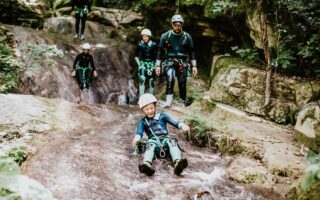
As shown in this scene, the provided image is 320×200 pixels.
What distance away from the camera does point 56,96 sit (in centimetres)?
1180

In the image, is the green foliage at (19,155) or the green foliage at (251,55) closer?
the green foliage at (19,155)

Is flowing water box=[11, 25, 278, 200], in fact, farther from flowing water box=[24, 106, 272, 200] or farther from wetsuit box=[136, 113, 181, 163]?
wetsuit box=[136, 113, 181, 163]

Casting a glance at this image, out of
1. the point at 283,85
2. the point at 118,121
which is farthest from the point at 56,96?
the point at 283,85

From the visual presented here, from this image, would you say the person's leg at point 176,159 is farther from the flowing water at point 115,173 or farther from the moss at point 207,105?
the moss at point 207,105

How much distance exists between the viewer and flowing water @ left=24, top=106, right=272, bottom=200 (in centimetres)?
495

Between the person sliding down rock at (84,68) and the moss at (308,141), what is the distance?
24.2ft

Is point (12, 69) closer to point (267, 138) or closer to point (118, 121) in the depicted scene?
point (118, 121)

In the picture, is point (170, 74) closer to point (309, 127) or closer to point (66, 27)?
point (309, 127)

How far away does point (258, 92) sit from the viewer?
8.77 m

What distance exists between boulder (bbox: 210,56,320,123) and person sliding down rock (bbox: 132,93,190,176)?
9.99ft

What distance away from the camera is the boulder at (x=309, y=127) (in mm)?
6398

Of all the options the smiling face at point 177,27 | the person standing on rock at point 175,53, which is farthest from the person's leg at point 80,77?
the smiling face at point 177,27

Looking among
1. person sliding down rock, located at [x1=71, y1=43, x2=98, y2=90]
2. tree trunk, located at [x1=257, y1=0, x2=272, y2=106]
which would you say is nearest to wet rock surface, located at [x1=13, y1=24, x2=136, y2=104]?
person sliding down rock, located at [x1=71, y1=43, x2=98, y2=90]

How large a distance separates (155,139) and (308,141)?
9.14 feet
